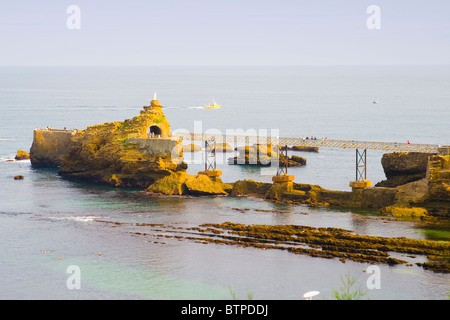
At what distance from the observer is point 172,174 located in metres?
95.1

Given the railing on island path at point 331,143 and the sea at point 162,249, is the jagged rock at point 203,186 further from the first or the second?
the railing on island path at point 331,143

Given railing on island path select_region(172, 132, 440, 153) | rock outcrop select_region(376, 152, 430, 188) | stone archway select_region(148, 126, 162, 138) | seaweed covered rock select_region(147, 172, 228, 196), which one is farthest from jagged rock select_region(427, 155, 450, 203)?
stone archway select_region(148, 126, 162, 138)

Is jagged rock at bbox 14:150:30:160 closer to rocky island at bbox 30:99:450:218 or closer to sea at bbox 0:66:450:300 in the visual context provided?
rocky island at bbox 30:99:450:218

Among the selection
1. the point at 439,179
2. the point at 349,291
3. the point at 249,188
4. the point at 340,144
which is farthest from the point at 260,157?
the point at 349,291

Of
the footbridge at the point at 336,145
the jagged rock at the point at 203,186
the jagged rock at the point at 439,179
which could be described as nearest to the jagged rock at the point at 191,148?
the footbridge at the point at 336,145

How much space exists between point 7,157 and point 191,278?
258 feet

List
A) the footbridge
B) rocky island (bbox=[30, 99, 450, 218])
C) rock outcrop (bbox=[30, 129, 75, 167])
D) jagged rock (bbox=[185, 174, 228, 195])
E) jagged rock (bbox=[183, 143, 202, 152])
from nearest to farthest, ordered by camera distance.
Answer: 1. rocky island (bbox=[30, 99, 450, 218])
2. the footbridge
3. jagged rock (bbox=[185, 174, 228, 195])
4. rock outcrop (bbox=[30, 129, 75, 167])
5. jagged rock (bbox=[183, 143, 202, 152])

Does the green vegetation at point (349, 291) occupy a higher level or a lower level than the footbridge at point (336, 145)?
lower

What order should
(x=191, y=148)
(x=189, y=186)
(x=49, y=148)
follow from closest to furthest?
(x=189, y=186)
(x=49, y=148)
(x=191, y=148)

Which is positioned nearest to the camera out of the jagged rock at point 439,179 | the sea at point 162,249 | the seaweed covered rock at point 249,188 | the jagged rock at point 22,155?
the sea at point 162,249

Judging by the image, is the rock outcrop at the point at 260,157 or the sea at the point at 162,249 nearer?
the sea at the point at 162,249

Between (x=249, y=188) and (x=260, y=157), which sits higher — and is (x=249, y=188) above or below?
below

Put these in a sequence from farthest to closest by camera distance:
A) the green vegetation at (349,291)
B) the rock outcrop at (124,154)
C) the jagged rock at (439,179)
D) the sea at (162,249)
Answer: the rock outcrop at (124,154) → the jagged rock at (439,179) → the sea at (162,249) → the green vegetation at (349,291)

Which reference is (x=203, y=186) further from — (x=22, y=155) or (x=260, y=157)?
(x=22, y=155)
